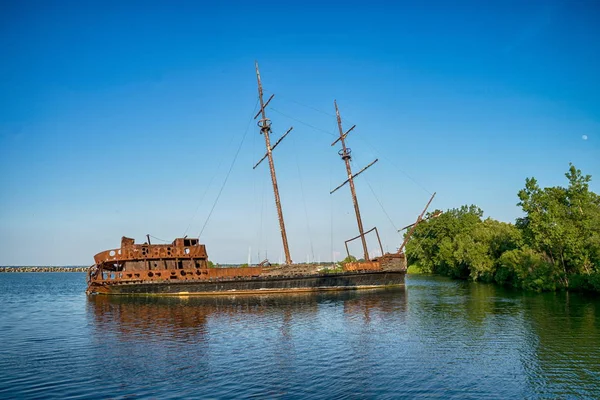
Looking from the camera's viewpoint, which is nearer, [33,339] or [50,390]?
[50,390]

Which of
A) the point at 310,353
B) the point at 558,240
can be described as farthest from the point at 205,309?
the point at 558,240

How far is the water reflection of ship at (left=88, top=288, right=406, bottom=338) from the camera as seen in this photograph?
25.7 meters

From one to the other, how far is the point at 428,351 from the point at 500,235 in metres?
50.7

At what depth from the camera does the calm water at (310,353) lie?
13.7 meters

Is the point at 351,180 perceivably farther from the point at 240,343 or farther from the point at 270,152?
the point at 240,343

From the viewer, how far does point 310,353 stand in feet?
60.5

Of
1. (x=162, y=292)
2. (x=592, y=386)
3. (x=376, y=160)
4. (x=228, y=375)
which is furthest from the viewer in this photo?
(x=376, y=160)

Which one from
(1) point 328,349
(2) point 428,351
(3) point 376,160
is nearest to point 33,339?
(1) point 328,349

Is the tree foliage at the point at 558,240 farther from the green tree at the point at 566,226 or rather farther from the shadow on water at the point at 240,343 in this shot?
the shadow on water at the point at 240,343

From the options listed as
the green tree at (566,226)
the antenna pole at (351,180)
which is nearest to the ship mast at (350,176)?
the antenna pole at (351,180)

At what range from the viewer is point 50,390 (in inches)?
539

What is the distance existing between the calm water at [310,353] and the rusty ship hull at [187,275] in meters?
11.3

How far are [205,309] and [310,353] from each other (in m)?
17.5

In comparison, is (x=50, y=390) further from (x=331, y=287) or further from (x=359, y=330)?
(x=331, y=287)
